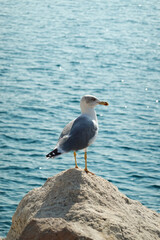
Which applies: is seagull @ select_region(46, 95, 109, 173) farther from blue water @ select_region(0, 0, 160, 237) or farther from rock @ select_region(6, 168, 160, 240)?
blue water @ select_region(0, 0, 160, 237)

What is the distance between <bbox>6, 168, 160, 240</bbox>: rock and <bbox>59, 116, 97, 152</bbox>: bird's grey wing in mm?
426

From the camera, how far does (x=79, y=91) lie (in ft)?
74.5

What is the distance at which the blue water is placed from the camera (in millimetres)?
16006

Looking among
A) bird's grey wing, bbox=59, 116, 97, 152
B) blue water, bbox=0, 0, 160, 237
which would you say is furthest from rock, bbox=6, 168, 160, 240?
blue water, bbox=0, 0, 160, 237

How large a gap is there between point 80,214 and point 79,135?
1397 mm

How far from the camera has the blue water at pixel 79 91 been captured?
16.0 m

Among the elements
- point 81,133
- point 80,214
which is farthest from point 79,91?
point 80,214

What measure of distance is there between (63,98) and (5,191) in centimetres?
786

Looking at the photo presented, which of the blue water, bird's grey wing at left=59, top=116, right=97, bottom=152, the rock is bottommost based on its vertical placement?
the blue water

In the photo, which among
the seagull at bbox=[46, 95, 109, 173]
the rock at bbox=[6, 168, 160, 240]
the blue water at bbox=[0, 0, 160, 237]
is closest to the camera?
the rock at bbox=[6, 168, 160, 240]

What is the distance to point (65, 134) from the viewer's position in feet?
26.3

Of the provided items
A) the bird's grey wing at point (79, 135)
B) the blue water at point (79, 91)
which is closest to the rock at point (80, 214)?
the bird's grey wing at point (79, 135)

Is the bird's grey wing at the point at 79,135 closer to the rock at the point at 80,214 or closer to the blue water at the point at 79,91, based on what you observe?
the rock at the point at 80,214

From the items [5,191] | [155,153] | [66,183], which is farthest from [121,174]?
[66,183]
